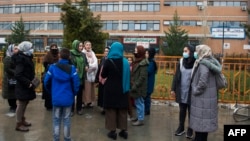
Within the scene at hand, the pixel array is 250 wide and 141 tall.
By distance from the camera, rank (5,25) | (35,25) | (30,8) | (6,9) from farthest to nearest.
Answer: (6,9) → (5,25) → (30,8) → (35,25)

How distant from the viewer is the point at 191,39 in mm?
55062

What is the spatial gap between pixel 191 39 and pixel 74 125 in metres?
49.8

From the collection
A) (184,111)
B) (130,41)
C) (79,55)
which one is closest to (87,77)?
(79,55)

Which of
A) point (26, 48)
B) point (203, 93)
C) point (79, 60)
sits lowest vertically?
point (203, 93)

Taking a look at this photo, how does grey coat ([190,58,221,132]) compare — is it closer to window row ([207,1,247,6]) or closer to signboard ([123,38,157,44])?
signboard ([123,38,157,44])

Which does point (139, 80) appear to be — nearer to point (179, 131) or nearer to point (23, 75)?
point (179, 131)

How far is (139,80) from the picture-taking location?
275 inches

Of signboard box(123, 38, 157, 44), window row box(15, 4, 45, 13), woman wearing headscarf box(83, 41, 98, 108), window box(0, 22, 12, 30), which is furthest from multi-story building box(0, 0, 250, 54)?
woman wearing headscarf box(83, 41, 98, 108)

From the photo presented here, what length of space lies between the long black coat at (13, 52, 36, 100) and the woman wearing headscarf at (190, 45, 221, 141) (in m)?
3.10

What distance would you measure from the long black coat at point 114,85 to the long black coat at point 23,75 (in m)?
1.48

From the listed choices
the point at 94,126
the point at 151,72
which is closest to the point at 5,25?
the point at 151,72

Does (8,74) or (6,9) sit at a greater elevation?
(6,9)

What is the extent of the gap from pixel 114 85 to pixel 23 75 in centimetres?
176

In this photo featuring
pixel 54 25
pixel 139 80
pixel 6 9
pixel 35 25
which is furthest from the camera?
pixel 6 9
